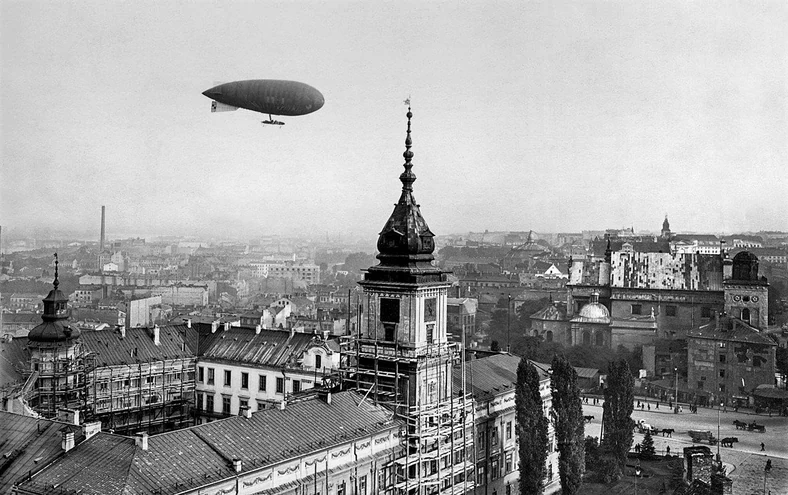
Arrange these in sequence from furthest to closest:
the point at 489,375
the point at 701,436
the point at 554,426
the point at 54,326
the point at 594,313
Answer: the point at 594,313, the point at 701,436, the point at 54,326, the point at 489,375, the point at 554,426

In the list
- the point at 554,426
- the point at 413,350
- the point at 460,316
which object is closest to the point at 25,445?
the point at 413,350

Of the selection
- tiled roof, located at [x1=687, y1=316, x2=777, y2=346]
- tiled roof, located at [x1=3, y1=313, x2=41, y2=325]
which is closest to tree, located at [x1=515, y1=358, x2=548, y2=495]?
tiled roof, located at [x1=687, y1=316, x2=777, y2=346]

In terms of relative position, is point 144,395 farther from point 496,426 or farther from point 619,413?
point 619,413

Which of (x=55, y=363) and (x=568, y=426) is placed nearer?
(x=568, y=426)

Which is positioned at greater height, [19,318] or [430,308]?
[430,308]

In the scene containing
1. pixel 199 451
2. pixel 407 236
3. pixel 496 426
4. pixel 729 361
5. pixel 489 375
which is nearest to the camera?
pixel 199 451

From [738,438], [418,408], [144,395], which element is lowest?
[738,438]

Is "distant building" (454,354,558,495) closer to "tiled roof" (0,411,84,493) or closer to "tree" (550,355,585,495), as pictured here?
"tree" (550,355,585,495)

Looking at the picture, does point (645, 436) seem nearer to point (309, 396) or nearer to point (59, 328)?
point (309, 396)
